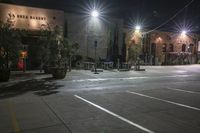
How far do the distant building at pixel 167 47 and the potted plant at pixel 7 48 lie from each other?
56.8 feet

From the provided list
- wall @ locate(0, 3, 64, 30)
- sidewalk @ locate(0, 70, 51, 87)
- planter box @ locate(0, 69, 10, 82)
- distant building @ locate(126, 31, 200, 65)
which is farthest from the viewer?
distant building @ locate(126, 31, 200, 65)

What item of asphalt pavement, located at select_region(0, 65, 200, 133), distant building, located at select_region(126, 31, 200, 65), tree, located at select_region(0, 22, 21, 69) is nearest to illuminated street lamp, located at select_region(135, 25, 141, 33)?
distant building, located at select_region(126, 31, 200, 65)

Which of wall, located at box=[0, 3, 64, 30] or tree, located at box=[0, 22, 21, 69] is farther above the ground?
wall, located at box=[0, 3, 64, 30]

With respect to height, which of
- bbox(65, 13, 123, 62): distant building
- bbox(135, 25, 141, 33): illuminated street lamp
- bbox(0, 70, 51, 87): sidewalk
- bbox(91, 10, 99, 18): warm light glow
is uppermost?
Result: bbox(91, 10, 99, 18): warm light glow

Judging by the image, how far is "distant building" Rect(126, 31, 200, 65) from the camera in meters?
33.2

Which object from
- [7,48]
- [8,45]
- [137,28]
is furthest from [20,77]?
[137,28]

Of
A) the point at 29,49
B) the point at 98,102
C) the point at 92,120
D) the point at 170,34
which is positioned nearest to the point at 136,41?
the point at 170,34

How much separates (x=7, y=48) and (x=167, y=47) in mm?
25937

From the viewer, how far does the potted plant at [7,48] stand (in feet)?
49.5

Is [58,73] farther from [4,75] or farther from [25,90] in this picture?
[25,90]

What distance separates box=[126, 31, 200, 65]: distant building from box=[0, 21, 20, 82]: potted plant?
17326 millimetres

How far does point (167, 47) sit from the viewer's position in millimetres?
35844

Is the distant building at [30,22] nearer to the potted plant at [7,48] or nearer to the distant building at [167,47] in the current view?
the potted plant at [7,48]

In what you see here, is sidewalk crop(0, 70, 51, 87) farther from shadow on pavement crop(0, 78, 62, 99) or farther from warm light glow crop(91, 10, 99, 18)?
warm light glow crop(91, 10, 99, 18)
